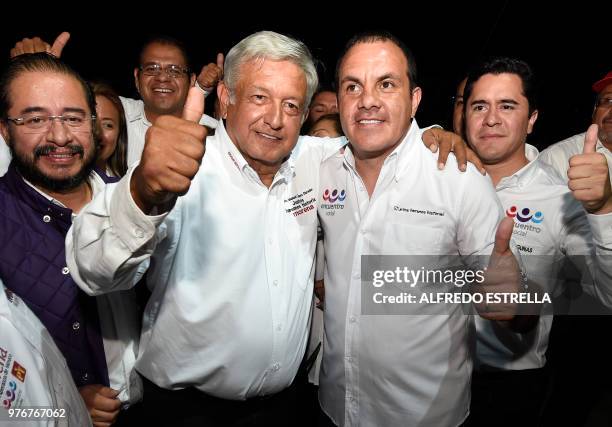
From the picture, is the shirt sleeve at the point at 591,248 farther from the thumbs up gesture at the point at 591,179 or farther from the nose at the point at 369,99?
the nose at the point at 369,99

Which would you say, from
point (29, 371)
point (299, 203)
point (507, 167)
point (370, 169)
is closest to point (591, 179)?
point (507, 167)

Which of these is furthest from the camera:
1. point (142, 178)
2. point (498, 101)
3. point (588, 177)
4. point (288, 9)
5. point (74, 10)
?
point (288, 9)

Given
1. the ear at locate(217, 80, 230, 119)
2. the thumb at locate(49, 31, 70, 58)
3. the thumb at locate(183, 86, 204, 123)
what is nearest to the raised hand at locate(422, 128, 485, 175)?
the ear at locate(217, 80, 230, 119)

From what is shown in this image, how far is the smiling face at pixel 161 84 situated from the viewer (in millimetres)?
3434

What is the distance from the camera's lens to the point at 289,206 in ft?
6.17

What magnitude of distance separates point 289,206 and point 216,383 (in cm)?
83

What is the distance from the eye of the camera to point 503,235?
59.1 inches

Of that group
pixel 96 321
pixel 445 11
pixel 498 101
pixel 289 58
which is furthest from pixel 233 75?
pixel 445 11

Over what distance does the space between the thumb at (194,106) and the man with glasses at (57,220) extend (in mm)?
822

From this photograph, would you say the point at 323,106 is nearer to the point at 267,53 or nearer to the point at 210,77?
the point at 210,77

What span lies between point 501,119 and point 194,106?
1712 millimetres

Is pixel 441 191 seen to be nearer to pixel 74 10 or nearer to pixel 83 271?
pixel 83 271

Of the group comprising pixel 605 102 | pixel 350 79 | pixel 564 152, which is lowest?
pixel 564 152

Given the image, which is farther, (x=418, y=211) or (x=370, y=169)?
(x=370, y=169)
